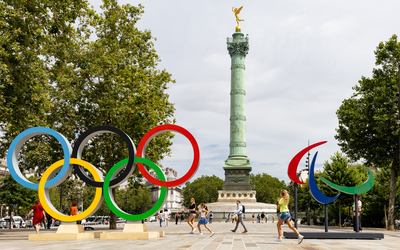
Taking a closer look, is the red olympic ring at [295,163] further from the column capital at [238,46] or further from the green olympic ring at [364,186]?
the column capital at [238,46]

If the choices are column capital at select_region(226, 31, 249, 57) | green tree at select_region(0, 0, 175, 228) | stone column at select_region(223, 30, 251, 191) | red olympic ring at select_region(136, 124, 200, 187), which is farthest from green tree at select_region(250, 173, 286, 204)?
red olympic ring at select_region(136, 124, 200, 187)

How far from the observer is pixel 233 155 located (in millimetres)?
65875

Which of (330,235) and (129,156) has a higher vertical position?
(129,156)

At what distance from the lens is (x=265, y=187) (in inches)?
4085

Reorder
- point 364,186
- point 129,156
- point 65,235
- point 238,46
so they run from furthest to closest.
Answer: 1. point 238,46
2. point 364,186
3. point 129,156
4. point 65,235

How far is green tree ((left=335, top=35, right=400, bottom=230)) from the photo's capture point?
98.0 ft

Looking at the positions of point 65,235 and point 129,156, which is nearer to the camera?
point 65,235

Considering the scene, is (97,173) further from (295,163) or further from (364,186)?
(364,186)

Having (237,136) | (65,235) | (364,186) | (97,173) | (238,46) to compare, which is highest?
(238,46)

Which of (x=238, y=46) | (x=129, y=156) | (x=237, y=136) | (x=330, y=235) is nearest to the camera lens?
(x=330, y=235)

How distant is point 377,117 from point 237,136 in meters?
37.4

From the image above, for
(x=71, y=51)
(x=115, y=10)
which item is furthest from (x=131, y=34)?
(x=71, y=51)

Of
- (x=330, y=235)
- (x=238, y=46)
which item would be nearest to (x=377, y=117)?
(x=330, y=235)

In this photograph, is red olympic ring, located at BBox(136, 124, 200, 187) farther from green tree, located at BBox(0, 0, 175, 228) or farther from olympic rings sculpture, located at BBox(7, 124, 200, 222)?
green tree, located at BBox(0, 0, 175, 228)
